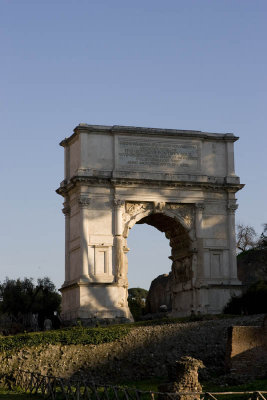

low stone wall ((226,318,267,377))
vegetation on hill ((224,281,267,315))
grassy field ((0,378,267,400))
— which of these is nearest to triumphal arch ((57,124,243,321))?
vegetation on hill ((224,281,267,315))

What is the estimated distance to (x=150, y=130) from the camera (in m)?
43.0

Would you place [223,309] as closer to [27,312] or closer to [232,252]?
[232,252]

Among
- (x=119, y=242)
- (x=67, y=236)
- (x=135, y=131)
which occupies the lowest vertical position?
(x=119, y=242)

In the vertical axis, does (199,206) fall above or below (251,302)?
above

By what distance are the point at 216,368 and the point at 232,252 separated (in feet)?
52.2

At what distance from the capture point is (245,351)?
25.5m

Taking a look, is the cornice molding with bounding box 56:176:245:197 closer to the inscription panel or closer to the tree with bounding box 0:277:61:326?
the inscription panel

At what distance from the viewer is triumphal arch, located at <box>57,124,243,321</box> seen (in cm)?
4122

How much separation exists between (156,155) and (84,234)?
5678mm

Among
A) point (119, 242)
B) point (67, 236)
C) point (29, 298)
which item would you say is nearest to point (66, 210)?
point (67, 236)

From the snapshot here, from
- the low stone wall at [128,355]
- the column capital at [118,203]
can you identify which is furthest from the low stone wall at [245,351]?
the column capital at [118,203]

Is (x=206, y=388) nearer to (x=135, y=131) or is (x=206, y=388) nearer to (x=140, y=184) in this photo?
(x=140, y=184)

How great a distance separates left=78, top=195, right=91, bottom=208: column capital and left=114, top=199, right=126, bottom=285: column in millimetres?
1389

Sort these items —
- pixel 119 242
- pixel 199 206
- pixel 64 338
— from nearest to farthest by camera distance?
pixel 64 338 → pixel 119 242 → pixel 199 206
